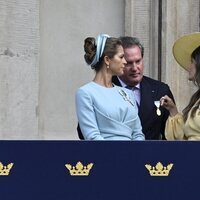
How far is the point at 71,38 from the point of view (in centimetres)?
710

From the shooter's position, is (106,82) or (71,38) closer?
(106,82)

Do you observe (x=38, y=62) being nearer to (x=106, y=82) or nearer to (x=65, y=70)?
(x=65, y=70)

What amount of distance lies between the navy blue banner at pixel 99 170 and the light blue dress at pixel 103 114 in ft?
1.40

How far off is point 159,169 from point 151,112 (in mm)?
1263

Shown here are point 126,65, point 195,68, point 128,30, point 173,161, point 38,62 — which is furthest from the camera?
point 128,30

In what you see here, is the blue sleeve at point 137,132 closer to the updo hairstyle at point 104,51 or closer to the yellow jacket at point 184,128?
the yellow jacket at point 184,128

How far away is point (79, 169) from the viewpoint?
11.3 ft

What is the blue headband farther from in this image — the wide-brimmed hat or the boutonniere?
the wide-brimmed hat

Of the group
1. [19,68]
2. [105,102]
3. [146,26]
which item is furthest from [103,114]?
[146,26]

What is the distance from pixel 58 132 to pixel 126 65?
95.3 inches

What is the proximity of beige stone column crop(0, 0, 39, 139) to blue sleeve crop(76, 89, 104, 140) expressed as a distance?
2.64 metres

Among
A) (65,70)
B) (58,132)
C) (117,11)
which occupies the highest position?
(117,11)

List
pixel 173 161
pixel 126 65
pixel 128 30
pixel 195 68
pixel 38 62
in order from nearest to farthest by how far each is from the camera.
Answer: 1. pixel 173 161
2. pixel 195 68
3. pixel 126 65
4. pixel 38 62
5. pixel 128 30

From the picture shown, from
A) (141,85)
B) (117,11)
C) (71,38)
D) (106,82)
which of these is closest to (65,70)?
(71,38)
